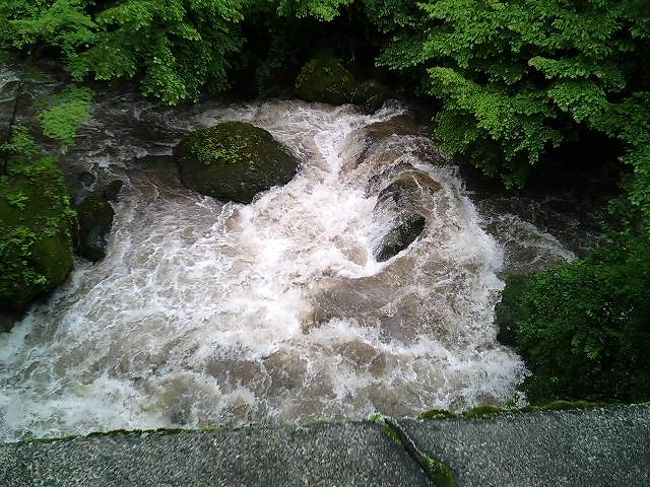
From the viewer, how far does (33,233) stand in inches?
255

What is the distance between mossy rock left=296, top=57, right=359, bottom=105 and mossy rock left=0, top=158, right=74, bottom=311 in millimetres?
5545

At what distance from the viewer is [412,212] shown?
840cm

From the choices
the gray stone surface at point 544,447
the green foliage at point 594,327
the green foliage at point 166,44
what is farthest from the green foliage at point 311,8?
the gray stone surface at point 544,447

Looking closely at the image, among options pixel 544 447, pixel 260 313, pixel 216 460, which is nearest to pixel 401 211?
pixel 260 313

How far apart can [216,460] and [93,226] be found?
20.3 ft

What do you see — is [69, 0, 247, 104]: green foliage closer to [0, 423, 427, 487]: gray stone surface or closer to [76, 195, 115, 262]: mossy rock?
[76, 195, 115, 262]: mossy rock

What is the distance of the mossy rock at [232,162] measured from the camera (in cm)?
870

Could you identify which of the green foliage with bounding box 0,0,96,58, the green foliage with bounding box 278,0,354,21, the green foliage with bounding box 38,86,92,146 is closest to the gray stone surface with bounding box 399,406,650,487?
the green foliage with bounding box 38,86,92,146

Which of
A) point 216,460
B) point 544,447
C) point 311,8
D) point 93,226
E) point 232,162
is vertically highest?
point 311,8

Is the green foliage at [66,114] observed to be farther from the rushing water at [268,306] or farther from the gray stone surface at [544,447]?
the gray stone surface at [544,447]

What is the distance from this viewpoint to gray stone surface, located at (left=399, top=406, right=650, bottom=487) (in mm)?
2492

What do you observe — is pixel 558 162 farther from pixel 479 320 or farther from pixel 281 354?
pixel 281 354

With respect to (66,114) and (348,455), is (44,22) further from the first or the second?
(348,455)

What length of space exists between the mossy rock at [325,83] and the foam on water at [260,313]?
2088mm
